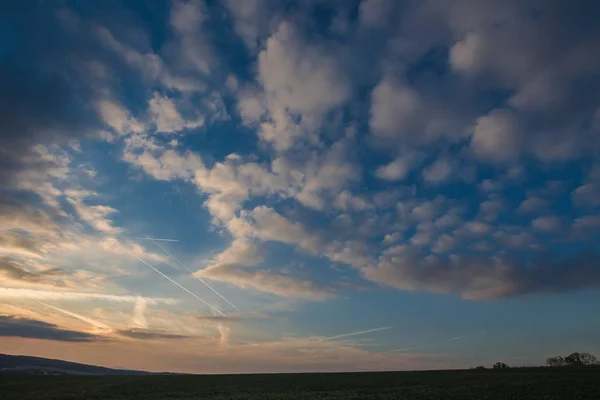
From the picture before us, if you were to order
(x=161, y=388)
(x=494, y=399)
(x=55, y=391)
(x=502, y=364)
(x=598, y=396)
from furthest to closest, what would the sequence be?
(x=502, y=364) → (x=161, y=388) → (x=55, y=391) → (x=494, y=399) → (x=598, y=396)

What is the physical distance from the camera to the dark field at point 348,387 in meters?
50.2

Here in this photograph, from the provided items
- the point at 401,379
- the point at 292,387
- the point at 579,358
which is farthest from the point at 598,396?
the point at 579,358

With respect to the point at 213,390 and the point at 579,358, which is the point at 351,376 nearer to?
the point at 213,390

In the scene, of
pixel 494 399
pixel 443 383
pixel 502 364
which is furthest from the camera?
pixel 502 364

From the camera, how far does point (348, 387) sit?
6925 cm

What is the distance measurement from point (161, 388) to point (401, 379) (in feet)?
161

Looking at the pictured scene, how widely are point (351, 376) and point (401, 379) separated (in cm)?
1325

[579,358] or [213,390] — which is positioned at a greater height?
[579,358]

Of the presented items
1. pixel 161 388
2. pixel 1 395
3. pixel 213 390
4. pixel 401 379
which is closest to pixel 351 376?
pixel 401 379

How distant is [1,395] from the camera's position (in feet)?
219

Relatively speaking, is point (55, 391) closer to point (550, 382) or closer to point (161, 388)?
point (161, 388)

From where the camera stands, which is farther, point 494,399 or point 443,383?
point 443,383

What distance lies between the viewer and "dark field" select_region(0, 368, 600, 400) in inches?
1978

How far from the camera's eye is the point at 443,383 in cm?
6475
